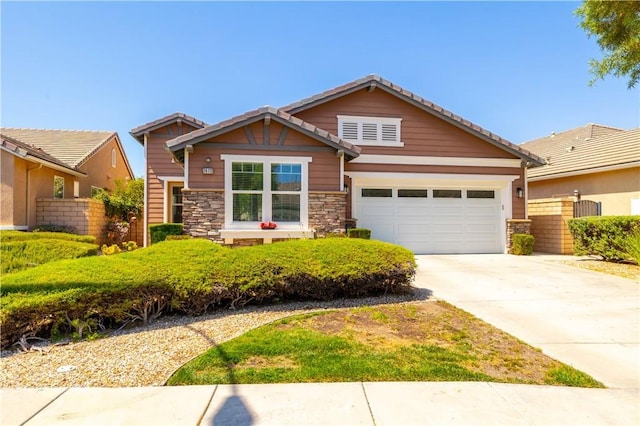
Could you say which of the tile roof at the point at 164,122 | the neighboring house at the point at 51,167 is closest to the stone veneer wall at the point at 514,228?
the tile roof at the point at 164,122

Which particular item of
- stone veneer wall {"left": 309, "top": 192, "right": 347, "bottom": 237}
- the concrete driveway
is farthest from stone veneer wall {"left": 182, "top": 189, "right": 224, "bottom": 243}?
the concrete driveway

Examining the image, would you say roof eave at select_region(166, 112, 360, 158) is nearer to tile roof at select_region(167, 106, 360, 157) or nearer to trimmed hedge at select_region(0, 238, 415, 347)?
tile roof at select_region(167, 106, 360, 157)

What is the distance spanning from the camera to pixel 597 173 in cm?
1512

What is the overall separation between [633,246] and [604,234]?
3.55 feet

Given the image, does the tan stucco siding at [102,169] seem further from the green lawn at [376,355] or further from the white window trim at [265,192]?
the green lawn at [376,355]

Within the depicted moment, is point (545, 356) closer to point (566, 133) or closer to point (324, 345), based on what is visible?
point (324, 345)

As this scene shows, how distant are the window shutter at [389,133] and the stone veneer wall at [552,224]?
6503 millimetres

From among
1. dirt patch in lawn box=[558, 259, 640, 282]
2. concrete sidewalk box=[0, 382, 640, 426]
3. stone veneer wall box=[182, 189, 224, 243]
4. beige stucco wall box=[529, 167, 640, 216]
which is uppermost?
beige stucco wall box=[529, 167, 640, 216]

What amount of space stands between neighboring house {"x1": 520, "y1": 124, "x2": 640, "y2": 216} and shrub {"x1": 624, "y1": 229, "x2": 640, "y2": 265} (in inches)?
206

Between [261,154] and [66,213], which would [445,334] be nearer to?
[261,154]

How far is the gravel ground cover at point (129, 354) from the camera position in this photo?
11.6 ft

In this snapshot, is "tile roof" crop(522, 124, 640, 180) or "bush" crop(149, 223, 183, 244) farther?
"tile roof" crop(522, 124, 640, 180)

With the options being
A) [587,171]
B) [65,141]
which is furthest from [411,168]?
[65,141]

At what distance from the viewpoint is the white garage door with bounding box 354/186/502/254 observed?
41.4 ft
